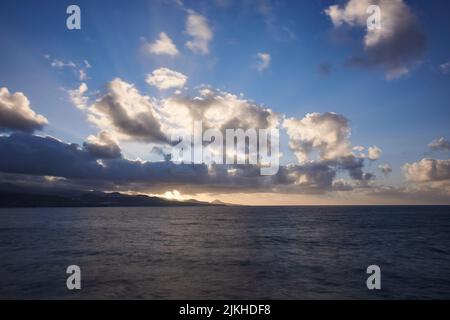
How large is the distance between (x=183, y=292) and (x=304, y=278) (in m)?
13.8

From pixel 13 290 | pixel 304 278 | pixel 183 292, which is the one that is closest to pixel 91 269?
pixel 13 290

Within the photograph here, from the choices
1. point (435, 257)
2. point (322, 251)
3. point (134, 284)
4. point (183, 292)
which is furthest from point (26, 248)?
point (435, 257)

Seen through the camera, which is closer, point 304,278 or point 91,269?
point 304,278

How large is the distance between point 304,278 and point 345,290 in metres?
5.32
